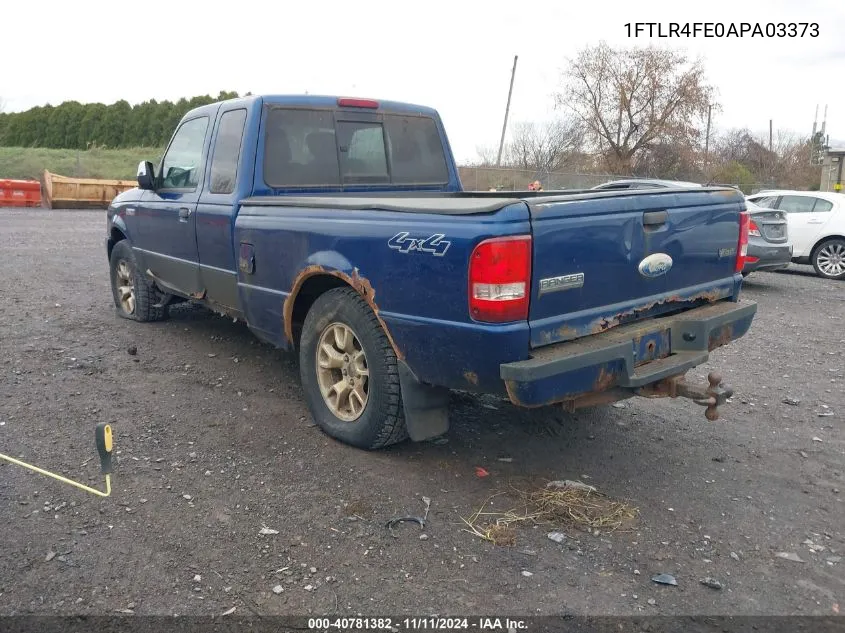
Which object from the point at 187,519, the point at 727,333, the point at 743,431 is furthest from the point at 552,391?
the point at 743,431

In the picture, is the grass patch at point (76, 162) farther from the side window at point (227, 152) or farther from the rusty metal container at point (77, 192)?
the side window at point (227, 152)

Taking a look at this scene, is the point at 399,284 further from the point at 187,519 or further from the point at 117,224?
the point at 117,224

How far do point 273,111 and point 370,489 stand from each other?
2.72m

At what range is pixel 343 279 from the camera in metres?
3.99

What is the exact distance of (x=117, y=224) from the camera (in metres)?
7.14

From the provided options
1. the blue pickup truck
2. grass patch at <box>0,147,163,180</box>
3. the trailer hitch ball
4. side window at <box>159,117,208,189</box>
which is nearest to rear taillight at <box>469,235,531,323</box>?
the blue pickup truck

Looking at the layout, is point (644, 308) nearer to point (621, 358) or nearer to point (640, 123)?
point (621, 358)

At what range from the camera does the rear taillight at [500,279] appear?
10.4ft

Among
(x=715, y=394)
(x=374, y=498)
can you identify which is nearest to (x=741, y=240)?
(x=715, y=394)

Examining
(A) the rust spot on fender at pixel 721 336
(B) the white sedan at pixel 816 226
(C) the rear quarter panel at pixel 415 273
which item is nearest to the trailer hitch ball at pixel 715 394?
(A) the rust spot on fender at pixel 721 336

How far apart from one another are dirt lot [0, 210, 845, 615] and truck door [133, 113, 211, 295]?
0.75 meters

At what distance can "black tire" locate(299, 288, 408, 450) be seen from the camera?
3.87m

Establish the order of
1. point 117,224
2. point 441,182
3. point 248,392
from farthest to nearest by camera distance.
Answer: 1. point 117,224
2. point 441,182
3. point 248,392

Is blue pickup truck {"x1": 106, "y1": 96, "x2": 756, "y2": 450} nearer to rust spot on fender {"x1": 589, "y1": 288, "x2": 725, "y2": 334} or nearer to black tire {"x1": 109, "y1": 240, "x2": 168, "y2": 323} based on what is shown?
rust spot on fender {"x1": 589, "y1": 288, "x2": 725, "y2": 334}
